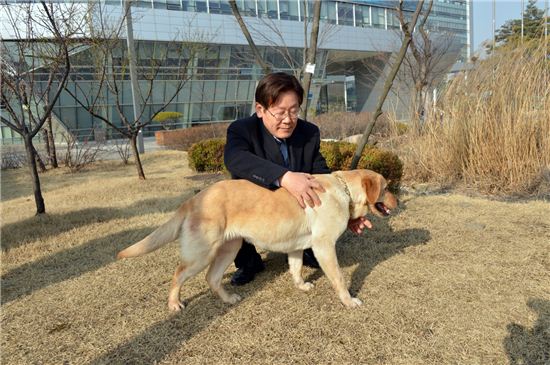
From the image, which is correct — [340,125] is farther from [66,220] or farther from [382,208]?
[382,208]

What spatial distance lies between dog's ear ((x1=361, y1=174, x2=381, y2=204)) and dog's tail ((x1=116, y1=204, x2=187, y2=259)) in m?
1.43

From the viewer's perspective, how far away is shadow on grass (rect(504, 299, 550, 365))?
2.27 metres

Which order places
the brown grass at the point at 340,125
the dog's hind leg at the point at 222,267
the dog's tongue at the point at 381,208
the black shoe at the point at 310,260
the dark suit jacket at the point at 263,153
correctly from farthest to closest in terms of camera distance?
the brown grass at the point at 340,125 < the black shoe at the point at 310,260 < the dog's tongue at the point at 381,208 < the dog's hind leg at the point at 222,267 < the dark suit jacket at the point at 263,153

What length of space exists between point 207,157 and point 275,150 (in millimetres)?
7385

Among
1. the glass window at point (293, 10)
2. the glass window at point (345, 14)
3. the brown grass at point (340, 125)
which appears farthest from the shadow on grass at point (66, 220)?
the glass window at point (345, 14)

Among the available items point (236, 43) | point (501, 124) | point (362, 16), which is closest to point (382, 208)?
point (501, 124)

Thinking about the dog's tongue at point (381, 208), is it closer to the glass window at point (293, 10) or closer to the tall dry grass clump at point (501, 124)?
the tall dry grass clump at point (501, 124)

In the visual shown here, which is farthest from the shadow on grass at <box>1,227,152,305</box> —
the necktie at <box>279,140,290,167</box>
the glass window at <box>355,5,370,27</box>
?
the glass window at <box>355,5,370,27</box>

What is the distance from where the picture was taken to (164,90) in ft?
86.7

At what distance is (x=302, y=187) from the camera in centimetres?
284

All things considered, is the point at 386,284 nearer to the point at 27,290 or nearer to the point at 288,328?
the point at 288,328

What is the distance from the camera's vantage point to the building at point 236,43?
80.2 ft

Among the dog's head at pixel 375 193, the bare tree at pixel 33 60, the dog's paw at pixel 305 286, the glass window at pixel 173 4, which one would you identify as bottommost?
the dog's paw at pixel 305 286

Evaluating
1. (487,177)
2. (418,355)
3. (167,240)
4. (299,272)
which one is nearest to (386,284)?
(299,272)
